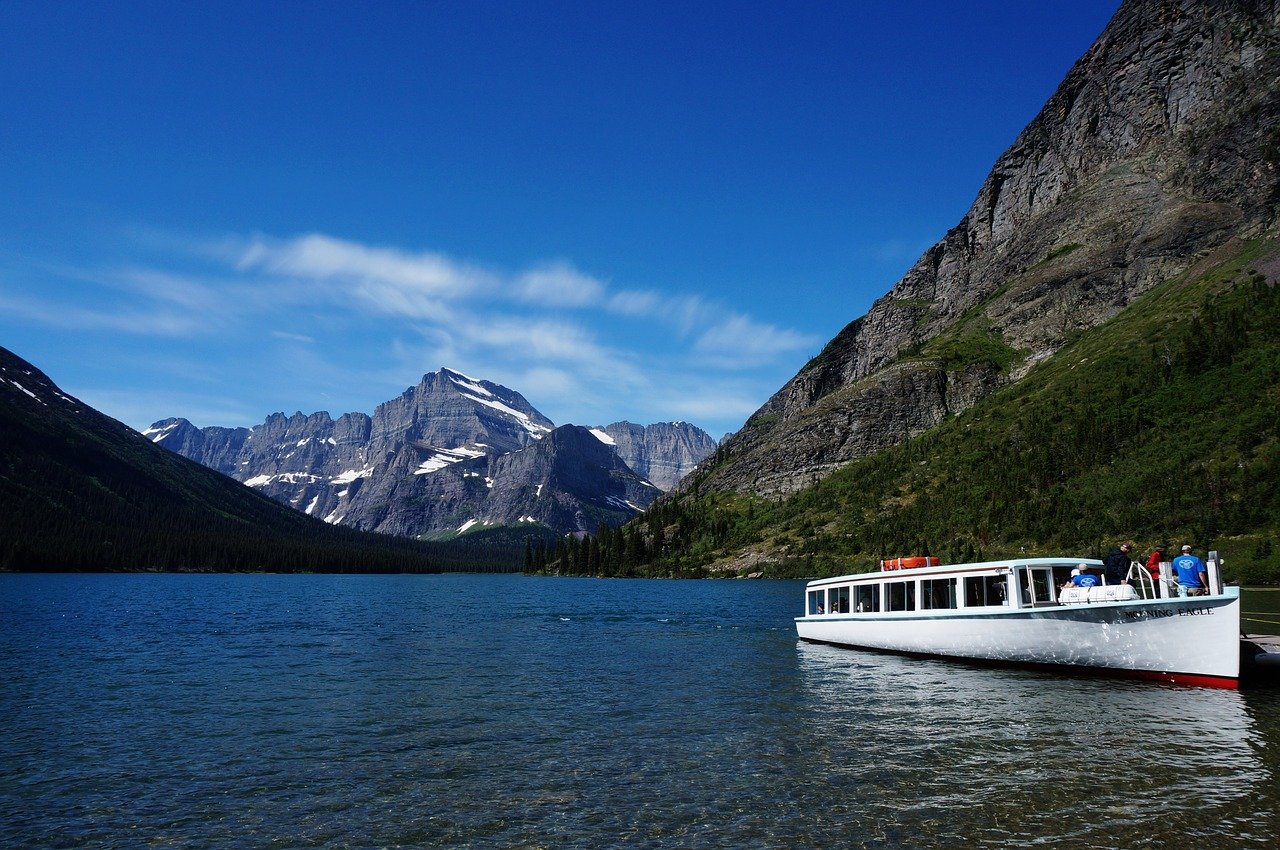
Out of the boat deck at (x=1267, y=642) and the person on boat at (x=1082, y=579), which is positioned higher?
the person on boat at (x=1082, y=579)

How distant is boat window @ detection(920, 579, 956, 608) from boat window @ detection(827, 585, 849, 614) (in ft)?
30.5

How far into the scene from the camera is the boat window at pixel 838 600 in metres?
58.1

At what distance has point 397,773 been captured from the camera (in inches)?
919

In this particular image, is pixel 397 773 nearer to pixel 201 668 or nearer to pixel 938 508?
pixel 201 668

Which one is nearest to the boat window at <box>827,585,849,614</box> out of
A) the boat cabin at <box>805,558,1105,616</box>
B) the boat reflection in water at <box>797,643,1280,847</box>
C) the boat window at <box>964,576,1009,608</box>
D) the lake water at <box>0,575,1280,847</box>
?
the boat cabin at <box>805,558,1105,616</box>

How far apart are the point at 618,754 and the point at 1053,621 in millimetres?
26665

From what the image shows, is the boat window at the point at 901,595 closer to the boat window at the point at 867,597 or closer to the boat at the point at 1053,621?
the boat at the point at 1053,621

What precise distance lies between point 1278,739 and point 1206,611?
9.80 meters

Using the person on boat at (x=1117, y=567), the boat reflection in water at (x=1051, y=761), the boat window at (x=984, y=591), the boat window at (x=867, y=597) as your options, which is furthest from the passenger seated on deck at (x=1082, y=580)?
the boat window at (x=867, y=597)

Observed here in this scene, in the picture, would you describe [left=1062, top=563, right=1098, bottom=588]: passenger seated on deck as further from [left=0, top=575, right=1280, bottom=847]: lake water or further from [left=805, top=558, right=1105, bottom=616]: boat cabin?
[left=0, top=575, right=1280, bottom=847]: lake water

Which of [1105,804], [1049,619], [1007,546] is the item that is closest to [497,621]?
[1049,619]

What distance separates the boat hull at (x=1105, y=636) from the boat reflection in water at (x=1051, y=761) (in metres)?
1.19

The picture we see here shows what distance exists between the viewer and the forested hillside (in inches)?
4471

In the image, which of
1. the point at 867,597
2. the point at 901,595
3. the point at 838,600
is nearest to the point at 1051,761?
the point at 901,595
